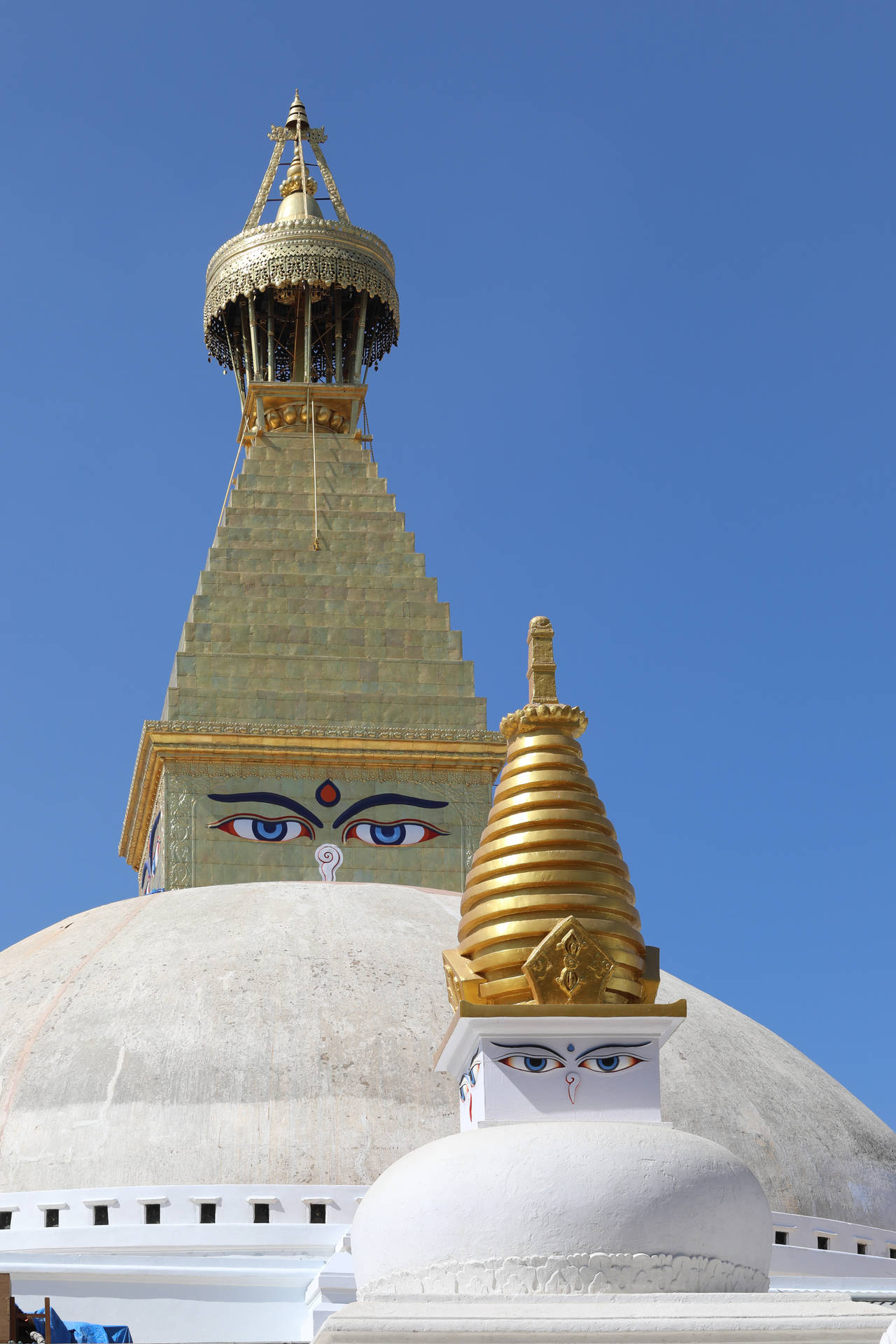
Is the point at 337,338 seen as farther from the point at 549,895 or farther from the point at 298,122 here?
the point at 549,895

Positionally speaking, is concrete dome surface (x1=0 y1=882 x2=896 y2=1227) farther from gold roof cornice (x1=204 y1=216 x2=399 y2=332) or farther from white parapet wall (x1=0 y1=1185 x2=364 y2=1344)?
gold roof cornice (x1=204 y1=216 x2=399 y2=332)

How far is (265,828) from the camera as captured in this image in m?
24.6

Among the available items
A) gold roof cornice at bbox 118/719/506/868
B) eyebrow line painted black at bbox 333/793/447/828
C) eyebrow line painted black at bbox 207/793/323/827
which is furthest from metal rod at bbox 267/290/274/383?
eyebrow line painted black at bbox 333/793/447/828

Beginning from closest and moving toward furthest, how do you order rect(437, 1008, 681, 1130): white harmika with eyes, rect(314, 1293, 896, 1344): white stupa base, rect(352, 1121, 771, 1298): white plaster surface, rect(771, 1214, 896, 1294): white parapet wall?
rect(314, 1293, 896, 1344): white stupa base → rect(352, 1121, 771, 1298): white plaster surface → rect(437, 1008, 681, 1130): white harmika with eyes → rect(771, 1214, 896, 1294): white parapet wall

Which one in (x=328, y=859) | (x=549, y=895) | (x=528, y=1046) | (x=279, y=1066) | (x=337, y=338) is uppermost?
(x=337, y=338)

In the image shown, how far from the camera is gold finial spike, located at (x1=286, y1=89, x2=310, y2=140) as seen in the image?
34.4 meters

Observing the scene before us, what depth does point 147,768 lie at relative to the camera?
83.4ft

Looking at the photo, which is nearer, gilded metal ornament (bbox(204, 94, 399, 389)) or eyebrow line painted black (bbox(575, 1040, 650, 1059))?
eyebrow line painted black (bbox(575, 1040, 650, 1059))

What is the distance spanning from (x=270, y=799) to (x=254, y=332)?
996cm

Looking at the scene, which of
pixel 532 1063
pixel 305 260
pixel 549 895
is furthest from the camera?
pixel 305 260

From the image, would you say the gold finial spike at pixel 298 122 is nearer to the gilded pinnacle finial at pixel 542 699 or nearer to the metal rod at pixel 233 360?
the metal rod at pixel 233 360

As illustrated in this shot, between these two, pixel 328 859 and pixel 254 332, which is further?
pixel 254 332

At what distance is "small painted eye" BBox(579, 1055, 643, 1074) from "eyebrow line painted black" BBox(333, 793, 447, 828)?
510 inches

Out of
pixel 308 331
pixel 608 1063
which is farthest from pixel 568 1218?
pixel 308 331
